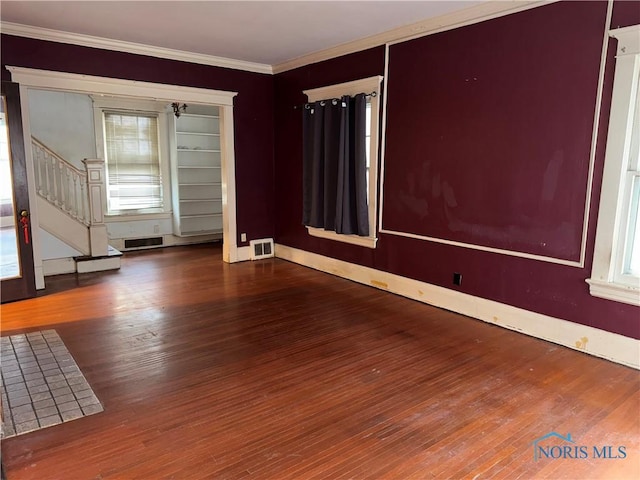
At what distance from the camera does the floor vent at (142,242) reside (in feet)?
22.5

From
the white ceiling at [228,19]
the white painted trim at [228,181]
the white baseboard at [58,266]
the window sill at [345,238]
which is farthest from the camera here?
the white painted trim at [228,181]

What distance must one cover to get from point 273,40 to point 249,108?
4.59ft

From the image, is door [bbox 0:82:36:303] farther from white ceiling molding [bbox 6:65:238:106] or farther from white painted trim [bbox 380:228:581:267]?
white painted trim [bbox 380:228:581:267]

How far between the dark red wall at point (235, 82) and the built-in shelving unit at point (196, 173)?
125 cm

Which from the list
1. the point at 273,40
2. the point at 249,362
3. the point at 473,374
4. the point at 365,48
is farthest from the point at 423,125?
the point at 249,362

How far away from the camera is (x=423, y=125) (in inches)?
161

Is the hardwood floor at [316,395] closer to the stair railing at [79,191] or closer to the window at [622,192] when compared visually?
the window at [622,192]

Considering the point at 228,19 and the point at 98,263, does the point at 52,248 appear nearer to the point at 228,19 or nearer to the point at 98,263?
the point at 98,263

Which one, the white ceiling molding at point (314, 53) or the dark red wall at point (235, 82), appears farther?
the dark red wall at point (235, 82)

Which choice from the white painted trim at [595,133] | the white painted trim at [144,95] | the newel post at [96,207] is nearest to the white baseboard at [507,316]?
the white painted trim at [595,133]

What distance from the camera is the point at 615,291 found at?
295 centimetres

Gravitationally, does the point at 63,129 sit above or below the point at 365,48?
below

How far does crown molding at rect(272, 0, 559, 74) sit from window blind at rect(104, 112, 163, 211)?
125 inches

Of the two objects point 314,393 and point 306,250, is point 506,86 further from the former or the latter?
point 306,250
